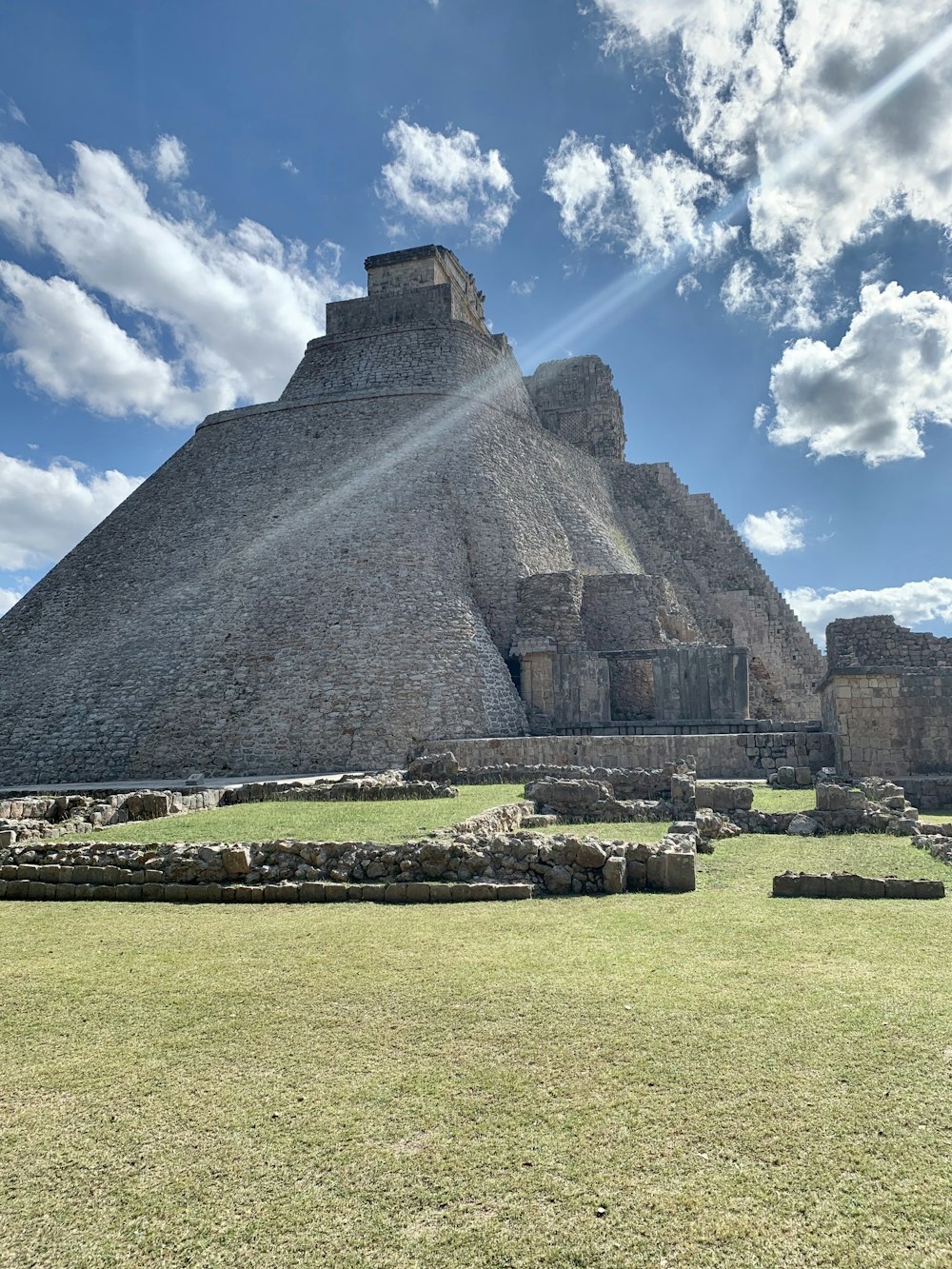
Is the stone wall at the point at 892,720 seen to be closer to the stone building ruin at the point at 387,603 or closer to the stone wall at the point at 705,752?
the stone wall at the point at 705,752

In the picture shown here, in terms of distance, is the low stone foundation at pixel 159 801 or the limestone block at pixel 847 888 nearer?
the limestone block at pixel 847 888

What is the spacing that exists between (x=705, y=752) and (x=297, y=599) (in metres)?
11.7

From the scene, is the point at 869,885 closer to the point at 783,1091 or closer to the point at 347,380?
the point at 783,1091

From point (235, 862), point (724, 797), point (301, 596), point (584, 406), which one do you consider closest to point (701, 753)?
point (724, 797)

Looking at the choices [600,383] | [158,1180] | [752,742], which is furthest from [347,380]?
[158,1180]

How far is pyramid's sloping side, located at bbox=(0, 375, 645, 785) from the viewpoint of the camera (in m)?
19.1

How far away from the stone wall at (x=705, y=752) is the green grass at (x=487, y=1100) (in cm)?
1073

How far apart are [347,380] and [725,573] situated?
16.9m

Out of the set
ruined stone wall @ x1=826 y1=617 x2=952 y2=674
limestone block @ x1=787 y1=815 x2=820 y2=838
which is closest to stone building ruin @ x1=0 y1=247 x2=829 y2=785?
ruined stone wall @ x1=826 y1=617 x2=952 y2=674

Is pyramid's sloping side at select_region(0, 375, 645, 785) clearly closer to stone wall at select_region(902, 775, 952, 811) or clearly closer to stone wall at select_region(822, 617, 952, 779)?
stone wall at select_region(822, 617, 952, 779)

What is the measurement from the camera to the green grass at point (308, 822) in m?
8.47

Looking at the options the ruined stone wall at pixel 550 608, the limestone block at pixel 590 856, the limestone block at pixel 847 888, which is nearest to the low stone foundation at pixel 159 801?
the limestone block at pixel 590 856

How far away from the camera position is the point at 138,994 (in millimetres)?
4160

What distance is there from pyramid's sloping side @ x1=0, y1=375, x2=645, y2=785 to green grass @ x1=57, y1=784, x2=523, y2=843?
6670mm
